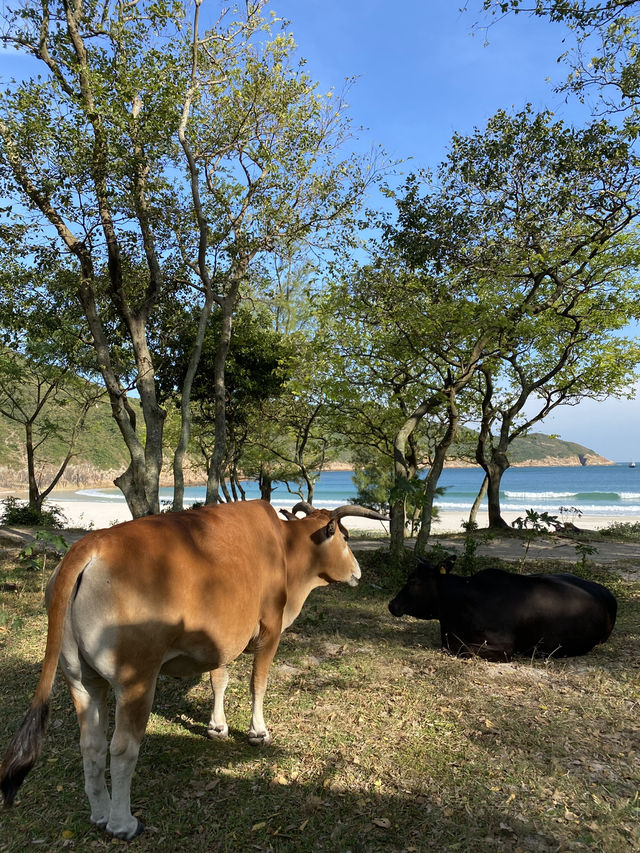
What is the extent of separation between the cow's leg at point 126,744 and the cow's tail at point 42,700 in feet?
1.19

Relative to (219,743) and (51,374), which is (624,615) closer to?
Answer: (219,743)

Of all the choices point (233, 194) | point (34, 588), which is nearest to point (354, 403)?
point (233, 194)

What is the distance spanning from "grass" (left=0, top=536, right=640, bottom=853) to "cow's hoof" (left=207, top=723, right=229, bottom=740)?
87mm

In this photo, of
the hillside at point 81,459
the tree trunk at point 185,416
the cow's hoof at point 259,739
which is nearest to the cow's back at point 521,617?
the cow's hoof at point 259,739

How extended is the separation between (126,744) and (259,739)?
1.50m

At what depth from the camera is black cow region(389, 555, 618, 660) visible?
6079 millimetres

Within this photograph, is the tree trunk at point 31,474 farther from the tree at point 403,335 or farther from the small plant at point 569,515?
the small plant at point 569,515

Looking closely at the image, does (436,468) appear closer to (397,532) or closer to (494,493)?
(397,532)

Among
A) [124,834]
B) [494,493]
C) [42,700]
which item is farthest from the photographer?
[494,493]

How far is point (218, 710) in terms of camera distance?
4.59 metres

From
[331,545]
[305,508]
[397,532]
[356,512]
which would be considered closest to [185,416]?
[397,532]

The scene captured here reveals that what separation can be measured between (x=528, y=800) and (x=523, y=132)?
1001 cm

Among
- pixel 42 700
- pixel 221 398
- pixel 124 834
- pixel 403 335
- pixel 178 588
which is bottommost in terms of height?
pixel 124 834

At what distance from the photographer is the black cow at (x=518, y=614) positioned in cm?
608
